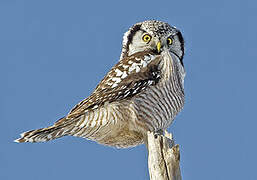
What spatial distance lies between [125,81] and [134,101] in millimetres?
259

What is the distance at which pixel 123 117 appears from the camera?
5309 mm

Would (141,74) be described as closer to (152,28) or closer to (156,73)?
(156,73)

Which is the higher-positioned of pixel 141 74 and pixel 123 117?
pixel 141 74

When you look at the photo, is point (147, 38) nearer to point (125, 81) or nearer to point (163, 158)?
point (125, 81)

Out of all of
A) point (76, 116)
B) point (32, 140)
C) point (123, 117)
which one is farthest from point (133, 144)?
point (32, 140)

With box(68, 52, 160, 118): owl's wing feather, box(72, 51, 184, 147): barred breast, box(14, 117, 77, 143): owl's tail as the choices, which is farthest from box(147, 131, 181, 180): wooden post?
box(14, 117, 77, 143): owl's tail

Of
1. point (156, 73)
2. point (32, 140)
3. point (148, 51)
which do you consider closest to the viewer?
point (32, 140)

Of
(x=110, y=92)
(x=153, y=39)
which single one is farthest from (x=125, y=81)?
(x=153, y=39)

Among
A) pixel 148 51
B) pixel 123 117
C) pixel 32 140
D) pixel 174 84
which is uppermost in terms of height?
pixel 148 51

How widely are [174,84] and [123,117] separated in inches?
29.9

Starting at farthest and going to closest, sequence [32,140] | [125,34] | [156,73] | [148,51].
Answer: [125,34]
[148,51]
[156,73]
[32,140]

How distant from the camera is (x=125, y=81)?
213 inches

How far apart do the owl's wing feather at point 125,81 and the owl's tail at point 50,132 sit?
4.3 inches

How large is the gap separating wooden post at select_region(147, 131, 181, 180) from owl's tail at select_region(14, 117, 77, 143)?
33.9 inches
